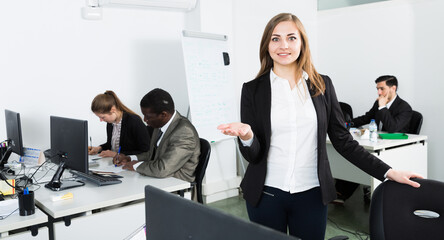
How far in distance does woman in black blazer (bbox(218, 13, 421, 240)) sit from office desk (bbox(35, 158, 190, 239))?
2.80 ft

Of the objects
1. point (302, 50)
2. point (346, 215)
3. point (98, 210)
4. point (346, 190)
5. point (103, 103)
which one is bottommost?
point (346, 215)

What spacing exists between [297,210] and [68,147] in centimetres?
150

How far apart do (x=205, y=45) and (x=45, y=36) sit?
5.04 ft

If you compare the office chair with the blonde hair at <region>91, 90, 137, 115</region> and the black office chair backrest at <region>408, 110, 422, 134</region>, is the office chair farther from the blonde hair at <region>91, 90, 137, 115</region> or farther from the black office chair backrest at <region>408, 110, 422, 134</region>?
the black office chair backrest at <region>408, 110, 422, 134</region>

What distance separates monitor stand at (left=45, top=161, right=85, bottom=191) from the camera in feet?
7.83

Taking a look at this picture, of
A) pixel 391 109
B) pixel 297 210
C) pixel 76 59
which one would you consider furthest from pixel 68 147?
pixel 391 109

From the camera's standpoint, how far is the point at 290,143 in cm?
162

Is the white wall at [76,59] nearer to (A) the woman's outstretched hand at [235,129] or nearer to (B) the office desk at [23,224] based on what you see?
(B) the office desk at [23,224]

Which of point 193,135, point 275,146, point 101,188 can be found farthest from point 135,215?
point 275,146

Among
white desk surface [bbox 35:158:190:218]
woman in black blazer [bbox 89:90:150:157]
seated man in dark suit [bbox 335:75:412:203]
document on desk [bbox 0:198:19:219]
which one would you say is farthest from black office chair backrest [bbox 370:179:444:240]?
seated man in dark suit [bbox 335:75:412:203]

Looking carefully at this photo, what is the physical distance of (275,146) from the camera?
1.64 meters

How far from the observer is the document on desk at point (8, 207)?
1979 mm

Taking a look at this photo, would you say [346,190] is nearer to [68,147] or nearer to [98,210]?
Result: [98,210]

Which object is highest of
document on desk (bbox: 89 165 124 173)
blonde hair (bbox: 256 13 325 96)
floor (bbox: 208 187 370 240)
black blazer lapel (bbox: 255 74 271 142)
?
blonde hair (bbox: 256 13 325 96)
